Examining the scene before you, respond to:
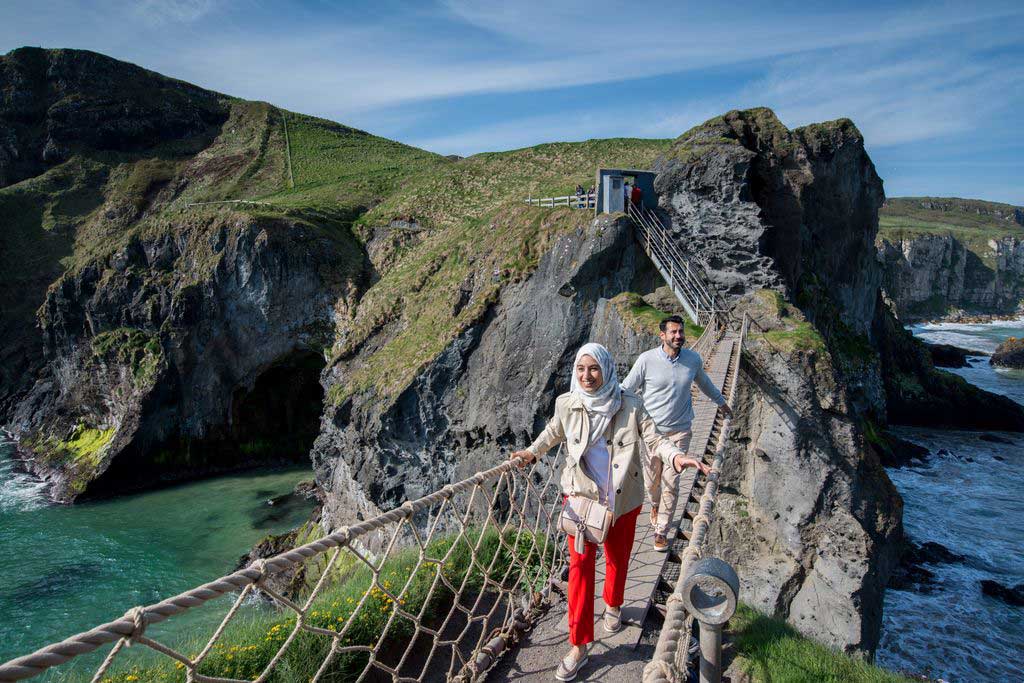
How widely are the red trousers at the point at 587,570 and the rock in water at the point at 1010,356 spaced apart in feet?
208

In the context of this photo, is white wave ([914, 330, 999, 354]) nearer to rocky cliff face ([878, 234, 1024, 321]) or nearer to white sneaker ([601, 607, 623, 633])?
rocky cliff face ([878, 234, 1024, 321])

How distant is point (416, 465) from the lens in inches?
776

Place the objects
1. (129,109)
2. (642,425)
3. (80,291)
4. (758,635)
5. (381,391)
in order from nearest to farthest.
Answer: (642,425) → (758,635) → (381,391) → (80,291) → (129,109)

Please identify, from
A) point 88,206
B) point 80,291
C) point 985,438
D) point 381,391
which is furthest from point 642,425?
point 88,206

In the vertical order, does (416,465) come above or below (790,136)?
below

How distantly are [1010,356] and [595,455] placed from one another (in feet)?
211

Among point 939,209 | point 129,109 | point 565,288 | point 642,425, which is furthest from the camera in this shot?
point 939,209

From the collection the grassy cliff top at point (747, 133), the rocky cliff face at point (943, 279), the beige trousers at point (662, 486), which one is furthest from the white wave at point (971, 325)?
the beige trousers at point (662, 486)

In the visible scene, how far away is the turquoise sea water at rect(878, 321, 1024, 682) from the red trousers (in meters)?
14.6

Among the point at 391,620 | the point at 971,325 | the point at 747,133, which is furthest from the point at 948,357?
the point at 391,620

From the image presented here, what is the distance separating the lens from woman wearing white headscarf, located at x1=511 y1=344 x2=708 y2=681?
3.84 meters

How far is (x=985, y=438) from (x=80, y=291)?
5477 cm

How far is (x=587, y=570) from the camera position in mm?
3895

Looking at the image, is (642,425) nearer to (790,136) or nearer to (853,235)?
(790,136)
